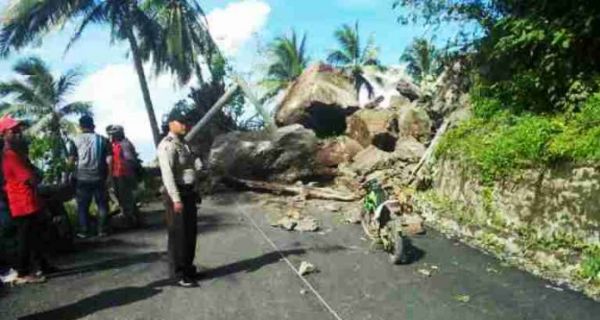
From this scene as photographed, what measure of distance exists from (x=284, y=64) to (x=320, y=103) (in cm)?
2133

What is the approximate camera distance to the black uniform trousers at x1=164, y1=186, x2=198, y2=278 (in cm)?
734

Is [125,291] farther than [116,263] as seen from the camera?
No

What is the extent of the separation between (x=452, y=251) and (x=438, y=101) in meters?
7.69

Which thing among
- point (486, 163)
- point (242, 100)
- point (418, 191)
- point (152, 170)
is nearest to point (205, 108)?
point (242, 100)

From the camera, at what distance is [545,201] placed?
27.7ft

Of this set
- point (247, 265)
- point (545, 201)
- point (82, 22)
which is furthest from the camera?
point (82, 22)

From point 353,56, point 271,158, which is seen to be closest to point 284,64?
point 353,56

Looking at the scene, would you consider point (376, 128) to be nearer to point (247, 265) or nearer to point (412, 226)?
point (412, 226)

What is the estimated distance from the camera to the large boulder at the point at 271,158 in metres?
15.8

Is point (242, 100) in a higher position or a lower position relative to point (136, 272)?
higher

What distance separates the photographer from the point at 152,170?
19281 mm

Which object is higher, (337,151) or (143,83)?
(143,83)

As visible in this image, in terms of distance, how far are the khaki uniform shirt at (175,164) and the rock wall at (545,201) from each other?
449 cm

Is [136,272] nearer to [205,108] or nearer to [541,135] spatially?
[541,135]
